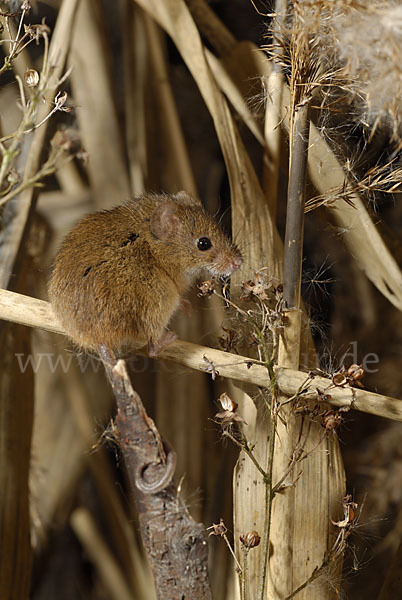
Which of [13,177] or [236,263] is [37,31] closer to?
[13,177]

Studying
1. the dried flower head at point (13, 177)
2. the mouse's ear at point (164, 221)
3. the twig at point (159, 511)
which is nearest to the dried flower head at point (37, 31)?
the dried flower head at point (13, 177)

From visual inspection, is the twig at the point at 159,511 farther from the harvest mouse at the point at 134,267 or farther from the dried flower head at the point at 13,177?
the dried flower head at the point at 13,177

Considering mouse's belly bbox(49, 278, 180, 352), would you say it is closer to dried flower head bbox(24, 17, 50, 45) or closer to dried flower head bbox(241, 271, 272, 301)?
dried flower head bbox(241, 271, 272, 301)

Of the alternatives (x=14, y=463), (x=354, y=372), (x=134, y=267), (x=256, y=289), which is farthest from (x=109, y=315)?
(x=14, y=463)

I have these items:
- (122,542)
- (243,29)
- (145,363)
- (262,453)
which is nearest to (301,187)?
(262,453)

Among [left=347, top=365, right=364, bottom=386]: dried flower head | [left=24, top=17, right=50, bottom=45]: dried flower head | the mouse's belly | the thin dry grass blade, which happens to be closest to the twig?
the mouse's belly

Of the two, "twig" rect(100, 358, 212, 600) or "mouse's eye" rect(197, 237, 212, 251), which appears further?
"mouse's eye" rect(197, 237, 212, 251)
